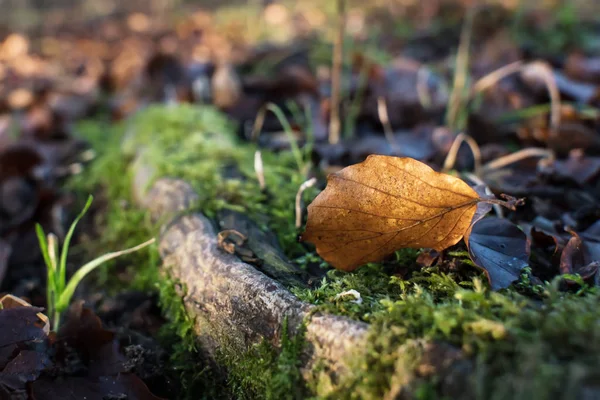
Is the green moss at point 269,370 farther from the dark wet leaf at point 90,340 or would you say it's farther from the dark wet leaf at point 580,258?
the dark wet leaf at point 580,258

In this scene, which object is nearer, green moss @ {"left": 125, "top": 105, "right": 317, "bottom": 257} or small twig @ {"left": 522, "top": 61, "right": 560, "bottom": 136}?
green moss @ {"left": 125, "top": 105, "right": 317, "bottom": 257}

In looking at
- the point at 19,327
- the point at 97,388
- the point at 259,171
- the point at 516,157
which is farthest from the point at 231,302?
the point at 516,157

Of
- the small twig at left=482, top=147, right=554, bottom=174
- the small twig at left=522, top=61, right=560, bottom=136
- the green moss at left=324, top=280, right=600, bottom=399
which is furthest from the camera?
the small twig at left=522, top=61, right=560, bottom=136

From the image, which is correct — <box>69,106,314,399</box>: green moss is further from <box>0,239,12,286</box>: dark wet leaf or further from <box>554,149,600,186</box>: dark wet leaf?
<box>554,149,600,186</box>: dark wet leaf

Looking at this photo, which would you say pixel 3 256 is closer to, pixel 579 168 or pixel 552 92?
pixel 579 168

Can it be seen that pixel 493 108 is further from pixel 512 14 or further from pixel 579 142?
pixel 512 14

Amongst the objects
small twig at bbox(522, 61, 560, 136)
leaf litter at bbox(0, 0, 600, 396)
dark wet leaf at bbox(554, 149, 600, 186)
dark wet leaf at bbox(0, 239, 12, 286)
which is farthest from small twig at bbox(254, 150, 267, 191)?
small twig at bbox(522, 61, 560, 136)

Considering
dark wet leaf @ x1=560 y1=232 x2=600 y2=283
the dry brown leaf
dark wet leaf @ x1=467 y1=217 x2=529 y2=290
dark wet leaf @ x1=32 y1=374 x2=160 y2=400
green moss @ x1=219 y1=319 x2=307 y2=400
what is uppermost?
the dry brown leaf

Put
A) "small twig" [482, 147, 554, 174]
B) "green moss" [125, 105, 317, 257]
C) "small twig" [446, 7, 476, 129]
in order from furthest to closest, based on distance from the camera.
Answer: "small twig" [446, 7, 476, 129] < "small twig" [482, 147, 554, 174] < "green moss" [125, 105, 317, 257]
